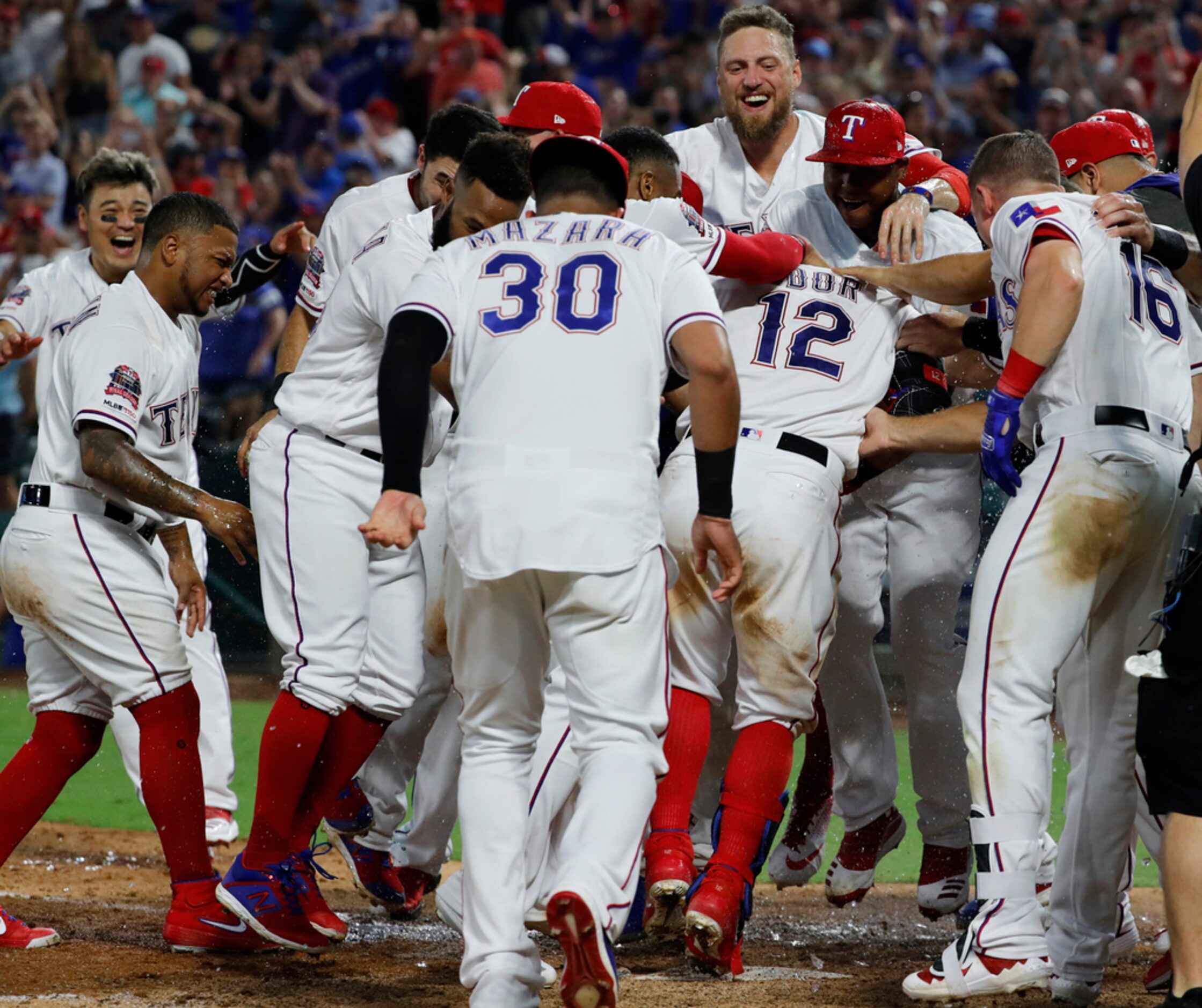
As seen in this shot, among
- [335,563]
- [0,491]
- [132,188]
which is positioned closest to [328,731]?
[335,563]

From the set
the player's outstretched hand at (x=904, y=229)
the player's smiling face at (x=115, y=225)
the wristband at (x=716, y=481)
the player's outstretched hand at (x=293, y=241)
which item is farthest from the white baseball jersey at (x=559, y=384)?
the player's smiling face at (x=115, y=225)

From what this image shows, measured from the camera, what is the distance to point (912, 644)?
5086mm

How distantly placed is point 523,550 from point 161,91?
456 inches

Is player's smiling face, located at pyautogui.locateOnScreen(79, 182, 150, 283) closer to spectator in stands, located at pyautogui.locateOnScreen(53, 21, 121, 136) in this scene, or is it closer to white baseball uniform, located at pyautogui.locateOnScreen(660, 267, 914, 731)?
white baseball uniform, located at pyautogui.locateOnScreen(660, 267, 914, 731)

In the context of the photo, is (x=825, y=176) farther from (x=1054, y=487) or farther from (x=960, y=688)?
(x=960, y=688)

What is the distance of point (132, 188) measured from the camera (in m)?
6.20

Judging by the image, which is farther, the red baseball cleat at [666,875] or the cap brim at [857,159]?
the cap brim at [857,159]

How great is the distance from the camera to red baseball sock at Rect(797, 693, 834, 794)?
5.40m

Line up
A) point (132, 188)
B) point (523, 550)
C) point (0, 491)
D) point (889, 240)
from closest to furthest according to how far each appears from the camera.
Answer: point (523, 550)
point (889, 240)
point (132, 188)
point (0, 491)

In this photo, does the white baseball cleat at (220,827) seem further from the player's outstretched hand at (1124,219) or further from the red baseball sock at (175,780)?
the player's outstretched hand at (1124,219)

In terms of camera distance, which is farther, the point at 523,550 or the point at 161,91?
the point at 161,91

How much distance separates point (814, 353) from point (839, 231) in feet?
1.93

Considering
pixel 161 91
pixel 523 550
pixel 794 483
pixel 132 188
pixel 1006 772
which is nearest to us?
pixel 523 550

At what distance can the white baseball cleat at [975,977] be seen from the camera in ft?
11.8
